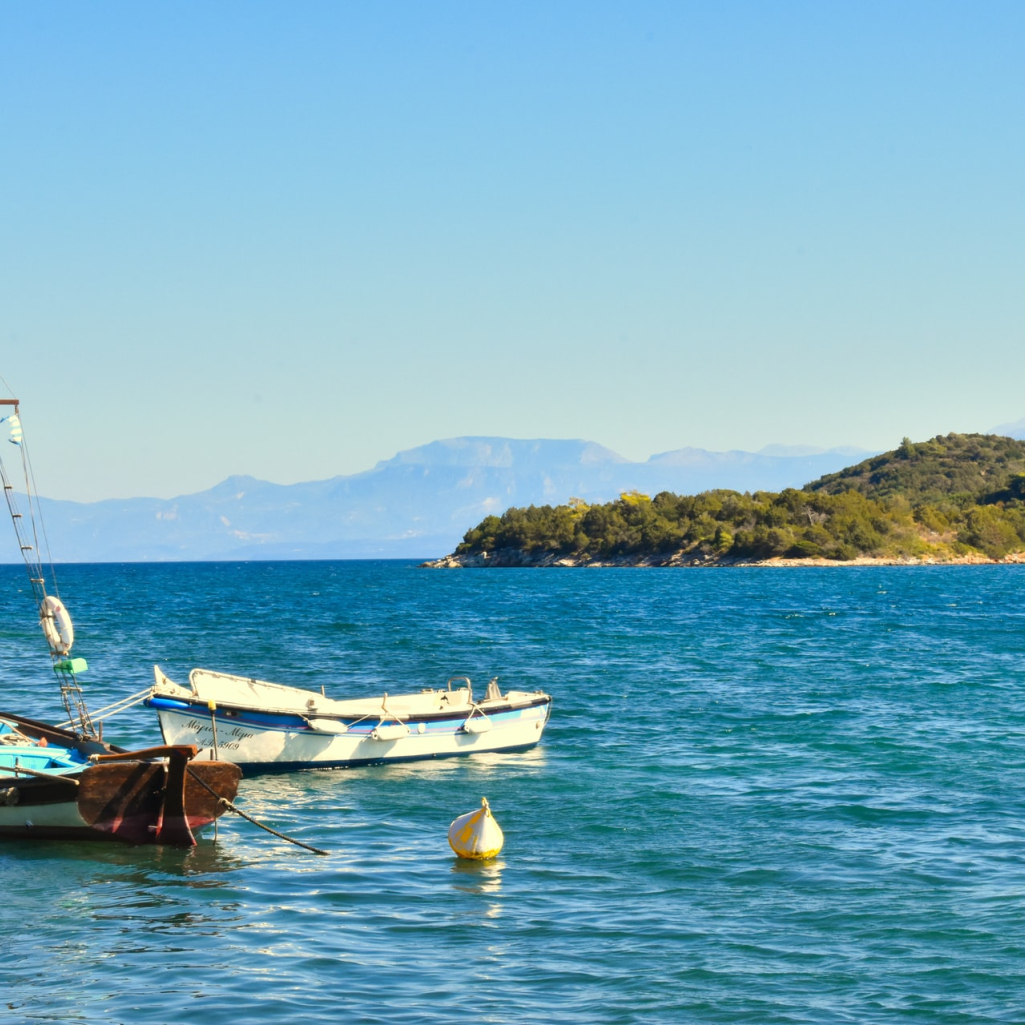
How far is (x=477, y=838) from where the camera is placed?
1823cm

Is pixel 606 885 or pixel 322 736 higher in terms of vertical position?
pixel 322 736

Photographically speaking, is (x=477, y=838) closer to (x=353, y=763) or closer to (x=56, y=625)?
(x=353, y=763)

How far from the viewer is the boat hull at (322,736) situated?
82.2 ft

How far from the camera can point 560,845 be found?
19484mm

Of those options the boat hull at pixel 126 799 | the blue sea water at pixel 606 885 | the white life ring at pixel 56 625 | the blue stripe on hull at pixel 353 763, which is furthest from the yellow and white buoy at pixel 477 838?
the white life ring at pixel 56 625

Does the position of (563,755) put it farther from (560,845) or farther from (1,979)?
(1,979)

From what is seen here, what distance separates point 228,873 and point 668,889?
634 centimetres

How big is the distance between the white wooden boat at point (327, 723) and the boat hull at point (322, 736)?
0.02 meters

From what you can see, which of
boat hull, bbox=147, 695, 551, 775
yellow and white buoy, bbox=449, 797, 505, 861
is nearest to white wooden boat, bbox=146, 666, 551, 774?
boat hull, bbox=147, 695, 551, 775

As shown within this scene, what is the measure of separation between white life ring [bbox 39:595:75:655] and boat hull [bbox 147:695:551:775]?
2.55 meters

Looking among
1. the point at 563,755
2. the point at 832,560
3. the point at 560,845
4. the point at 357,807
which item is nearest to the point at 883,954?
the point at 560,845

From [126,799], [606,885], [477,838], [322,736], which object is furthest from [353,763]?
[606,885]

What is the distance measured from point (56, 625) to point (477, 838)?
31.8ft

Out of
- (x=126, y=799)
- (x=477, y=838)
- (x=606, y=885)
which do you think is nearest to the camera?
(x=606, y=885)
